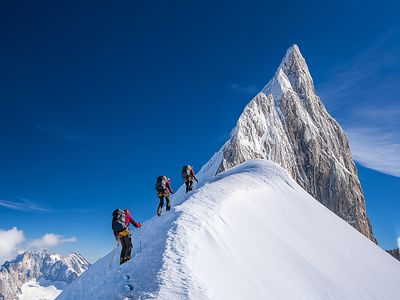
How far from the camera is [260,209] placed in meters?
14.4

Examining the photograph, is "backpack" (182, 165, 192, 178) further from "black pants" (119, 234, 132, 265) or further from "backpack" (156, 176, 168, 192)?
"black pants" (119, 234, 132, 265)

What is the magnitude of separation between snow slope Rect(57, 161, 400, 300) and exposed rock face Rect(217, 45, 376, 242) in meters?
61.8

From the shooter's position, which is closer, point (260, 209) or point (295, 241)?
point (295, 241)

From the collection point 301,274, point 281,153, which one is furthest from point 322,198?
point 301,274

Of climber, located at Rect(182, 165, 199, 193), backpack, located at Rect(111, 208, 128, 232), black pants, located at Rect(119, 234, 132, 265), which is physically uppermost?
climber, located at Rect(182, 165, 199, 193)

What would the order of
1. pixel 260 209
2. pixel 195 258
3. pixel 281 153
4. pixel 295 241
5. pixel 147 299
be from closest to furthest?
pixel 147 299 < pixel 195 258 < pixel 295 241 < pixel 260 209 < pixel 281 153

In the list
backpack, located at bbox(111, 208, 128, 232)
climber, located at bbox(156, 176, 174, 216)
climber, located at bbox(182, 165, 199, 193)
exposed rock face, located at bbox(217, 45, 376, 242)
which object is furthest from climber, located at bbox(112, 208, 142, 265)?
exposed rock face, located at bbox(217, 45, 376, 242)

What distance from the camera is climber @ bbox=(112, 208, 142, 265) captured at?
10742mm

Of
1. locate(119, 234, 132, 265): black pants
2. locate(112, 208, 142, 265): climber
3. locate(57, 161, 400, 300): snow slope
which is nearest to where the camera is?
locate(57, 161, 400, 300): snow slope

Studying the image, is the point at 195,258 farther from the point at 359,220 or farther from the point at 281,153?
the point at 359,220

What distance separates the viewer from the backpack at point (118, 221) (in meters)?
11.1

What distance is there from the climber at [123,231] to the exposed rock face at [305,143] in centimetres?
6678

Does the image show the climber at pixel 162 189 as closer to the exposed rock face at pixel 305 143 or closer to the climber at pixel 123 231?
the climber at pixel 123 231

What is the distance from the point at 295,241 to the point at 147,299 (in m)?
7.21
